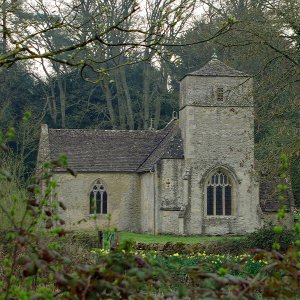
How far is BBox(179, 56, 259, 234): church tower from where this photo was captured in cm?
3234

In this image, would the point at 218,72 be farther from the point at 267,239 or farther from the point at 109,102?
the point at 267,239

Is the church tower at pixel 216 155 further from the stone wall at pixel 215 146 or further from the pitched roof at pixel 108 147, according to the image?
the pitched roof at pixel 108 147

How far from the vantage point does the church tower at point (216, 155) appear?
32344mm

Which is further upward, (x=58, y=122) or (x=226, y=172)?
(x=58, y=122)

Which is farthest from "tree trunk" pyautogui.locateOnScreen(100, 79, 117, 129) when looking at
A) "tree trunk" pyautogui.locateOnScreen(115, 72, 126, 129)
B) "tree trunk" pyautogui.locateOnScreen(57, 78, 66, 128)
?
"tree trunk" pyautogui.locateOnScreen(57, 78, 66, 128)

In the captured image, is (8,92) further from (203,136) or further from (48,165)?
(48,165)

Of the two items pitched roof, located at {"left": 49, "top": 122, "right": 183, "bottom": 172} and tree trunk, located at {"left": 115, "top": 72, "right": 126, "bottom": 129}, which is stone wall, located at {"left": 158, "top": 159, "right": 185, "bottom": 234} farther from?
tree trunk, located at {"left": 115, "top": 72, "right": 126, "bottom": 129}

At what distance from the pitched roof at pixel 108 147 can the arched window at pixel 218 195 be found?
2.82 meters

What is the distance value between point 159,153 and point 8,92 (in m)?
14.6

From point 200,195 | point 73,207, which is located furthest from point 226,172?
point 73,207

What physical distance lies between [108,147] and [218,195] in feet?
20.0

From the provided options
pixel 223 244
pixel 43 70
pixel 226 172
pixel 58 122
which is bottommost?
pixel 223 244

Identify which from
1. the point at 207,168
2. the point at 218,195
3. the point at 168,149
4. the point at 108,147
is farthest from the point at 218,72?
the point at 108,147

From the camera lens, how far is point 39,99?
45.8m
